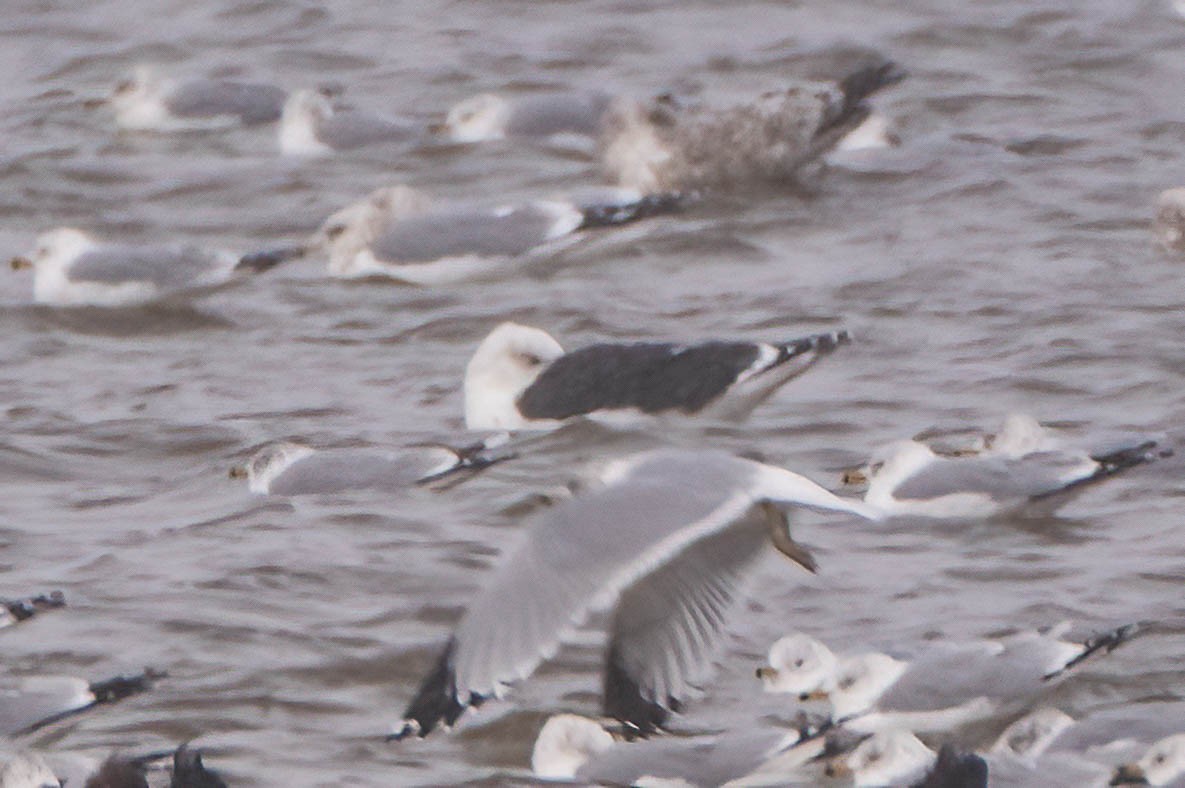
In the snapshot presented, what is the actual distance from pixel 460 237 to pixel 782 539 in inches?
189

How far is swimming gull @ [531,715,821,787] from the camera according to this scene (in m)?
5.39

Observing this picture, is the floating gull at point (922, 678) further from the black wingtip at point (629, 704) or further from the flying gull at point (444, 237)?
the flying gull at point (444, 237)

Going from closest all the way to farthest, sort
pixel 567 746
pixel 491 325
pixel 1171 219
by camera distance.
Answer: pixel 567 746 → pixel 491 325 → pixel 1171 219

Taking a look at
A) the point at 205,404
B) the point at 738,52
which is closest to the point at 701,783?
the point at 205,404

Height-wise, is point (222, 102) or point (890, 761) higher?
point (222, 102)

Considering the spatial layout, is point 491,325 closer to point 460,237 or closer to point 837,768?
point 460,237

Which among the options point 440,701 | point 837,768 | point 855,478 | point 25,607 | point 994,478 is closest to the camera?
point 440,701

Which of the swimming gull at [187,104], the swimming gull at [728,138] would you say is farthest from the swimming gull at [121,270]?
the swimming gull at [187,104]

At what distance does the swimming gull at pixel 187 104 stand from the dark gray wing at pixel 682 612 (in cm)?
763

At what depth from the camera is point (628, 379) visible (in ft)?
25.7

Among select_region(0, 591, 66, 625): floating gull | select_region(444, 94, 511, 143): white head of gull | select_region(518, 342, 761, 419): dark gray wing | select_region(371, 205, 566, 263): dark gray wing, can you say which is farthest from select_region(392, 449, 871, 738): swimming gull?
select_region(444, 94, 511, 143): white head of gull

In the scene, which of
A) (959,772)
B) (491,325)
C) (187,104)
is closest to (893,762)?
(959,772)

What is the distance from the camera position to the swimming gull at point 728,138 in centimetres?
1124

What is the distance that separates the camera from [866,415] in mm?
8406
